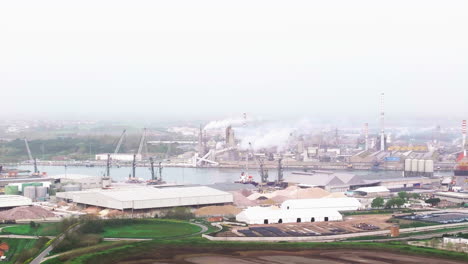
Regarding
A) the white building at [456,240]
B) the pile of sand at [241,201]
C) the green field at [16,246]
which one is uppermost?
the pile of sand at [241,201]

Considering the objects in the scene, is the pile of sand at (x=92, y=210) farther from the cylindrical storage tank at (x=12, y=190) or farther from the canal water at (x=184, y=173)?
the canal water at (x=184, y=173)

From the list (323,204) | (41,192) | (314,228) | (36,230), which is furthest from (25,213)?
(323,204)

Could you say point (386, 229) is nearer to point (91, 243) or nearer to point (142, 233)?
point (142, 233)

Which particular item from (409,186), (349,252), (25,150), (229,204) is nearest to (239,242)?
(349,252)

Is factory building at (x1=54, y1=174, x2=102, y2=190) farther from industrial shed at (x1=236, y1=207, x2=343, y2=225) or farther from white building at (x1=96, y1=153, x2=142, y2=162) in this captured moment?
white building at (x1=96, y1=153, x2=142, y2=162)

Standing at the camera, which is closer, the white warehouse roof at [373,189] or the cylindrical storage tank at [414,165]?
the white warehouse roof at [373,189]

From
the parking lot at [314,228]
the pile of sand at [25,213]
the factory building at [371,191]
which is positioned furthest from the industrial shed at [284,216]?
the factory building at [371,191]

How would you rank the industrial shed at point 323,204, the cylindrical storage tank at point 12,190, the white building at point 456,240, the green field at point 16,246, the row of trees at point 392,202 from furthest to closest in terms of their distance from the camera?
1. the cylindrical storage tank at point 12,190
2. the row of trees at point 392,202
3. the industrial shed at point 323,204
4. the white building at point 456,240
5. the green field at point 16,246

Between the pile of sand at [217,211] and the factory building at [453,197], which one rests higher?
the factory building at [453,197]
